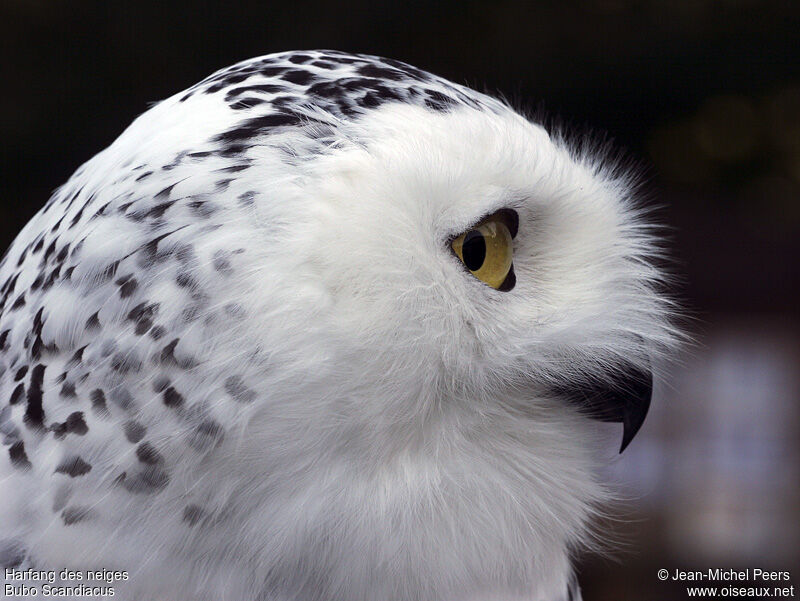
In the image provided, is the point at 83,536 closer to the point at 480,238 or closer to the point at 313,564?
the point at 313,564

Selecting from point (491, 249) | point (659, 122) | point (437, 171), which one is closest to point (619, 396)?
point (491, 249)

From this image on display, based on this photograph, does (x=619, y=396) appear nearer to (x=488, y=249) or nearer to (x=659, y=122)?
(x=488, y=249)

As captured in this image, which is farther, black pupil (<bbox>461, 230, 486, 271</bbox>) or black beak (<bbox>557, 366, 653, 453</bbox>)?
black beak (<bbox>557, 366, 653, 453</bbox>)

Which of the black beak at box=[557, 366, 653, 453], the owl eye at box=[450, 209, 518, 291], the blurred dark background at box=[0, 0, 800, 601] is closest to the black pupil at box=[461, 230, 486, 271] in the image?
the owl eye at box=[450, 209, 518, 291]

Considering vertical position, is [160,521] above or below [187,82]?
below

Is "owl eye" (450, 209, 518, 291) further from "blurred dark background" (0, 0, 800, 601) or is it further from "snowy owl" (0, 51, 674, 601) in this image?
"blurred dark background" (0, 0, 800, 601)

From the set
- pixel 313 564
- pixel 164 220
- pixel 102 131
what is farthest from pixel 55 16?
pixel 313 564

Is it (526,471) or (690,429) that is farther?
(690,429)
